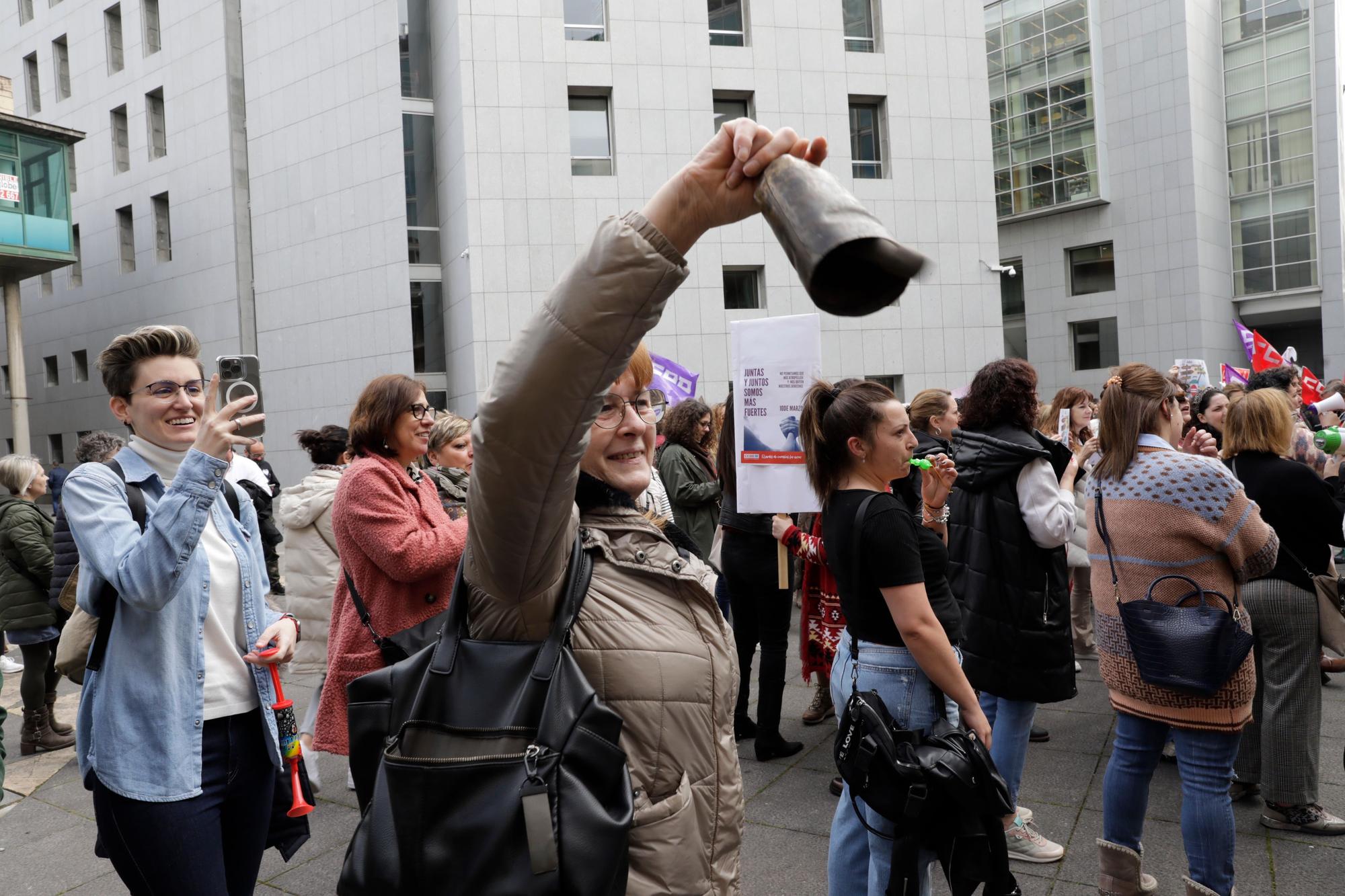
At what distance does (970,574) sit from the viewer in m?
4.27

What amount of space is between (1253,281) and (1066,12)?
39.4 ft

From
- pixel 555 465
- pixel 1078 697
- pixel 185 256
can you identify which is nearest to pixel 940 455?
pixel 555 465

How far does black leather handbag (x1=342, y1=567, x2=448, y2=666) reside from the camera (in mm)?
3414

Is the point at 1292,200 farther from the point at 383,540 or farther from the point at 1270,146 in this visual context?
the point at 383,540

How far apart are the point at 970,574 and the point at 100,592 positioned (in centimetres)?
338

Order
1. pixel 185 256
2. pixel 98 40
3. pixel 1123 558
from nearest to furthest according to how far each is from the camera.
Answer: pixel 1123 558, pixel 185 256, pixel 98 40

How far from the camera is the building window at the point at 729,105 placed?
2152 centimetres

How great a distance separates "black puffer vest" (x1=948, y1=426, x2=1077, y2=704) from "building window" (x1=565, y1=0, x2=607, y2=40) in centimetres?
1907

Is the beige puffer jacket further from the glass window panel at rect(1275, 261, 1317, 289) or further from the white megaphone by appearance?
the glass window panel at rect(1275, 261, 1317, 289)

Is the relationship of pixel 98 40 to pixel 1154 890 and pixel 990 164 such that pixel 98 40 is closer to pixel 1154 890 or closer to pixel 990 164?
pixel 990 164

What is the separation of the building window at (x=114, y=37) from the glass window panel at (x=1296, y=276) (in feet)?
129

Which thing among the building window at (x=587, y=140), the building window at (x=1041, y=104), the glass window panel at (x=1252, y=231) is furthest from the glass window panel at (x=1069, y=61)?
the building window at (x=587, y=140)

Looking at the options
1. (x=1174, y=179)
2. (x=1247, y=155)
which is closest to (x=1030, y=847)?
(x=1174, y=179)

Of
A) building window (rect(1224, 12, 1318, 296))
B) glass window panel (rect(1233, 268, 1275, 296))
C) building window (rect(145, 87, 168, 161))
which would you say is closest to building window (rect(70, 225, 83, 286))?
building window (rect(145, 87, 168, 161))
